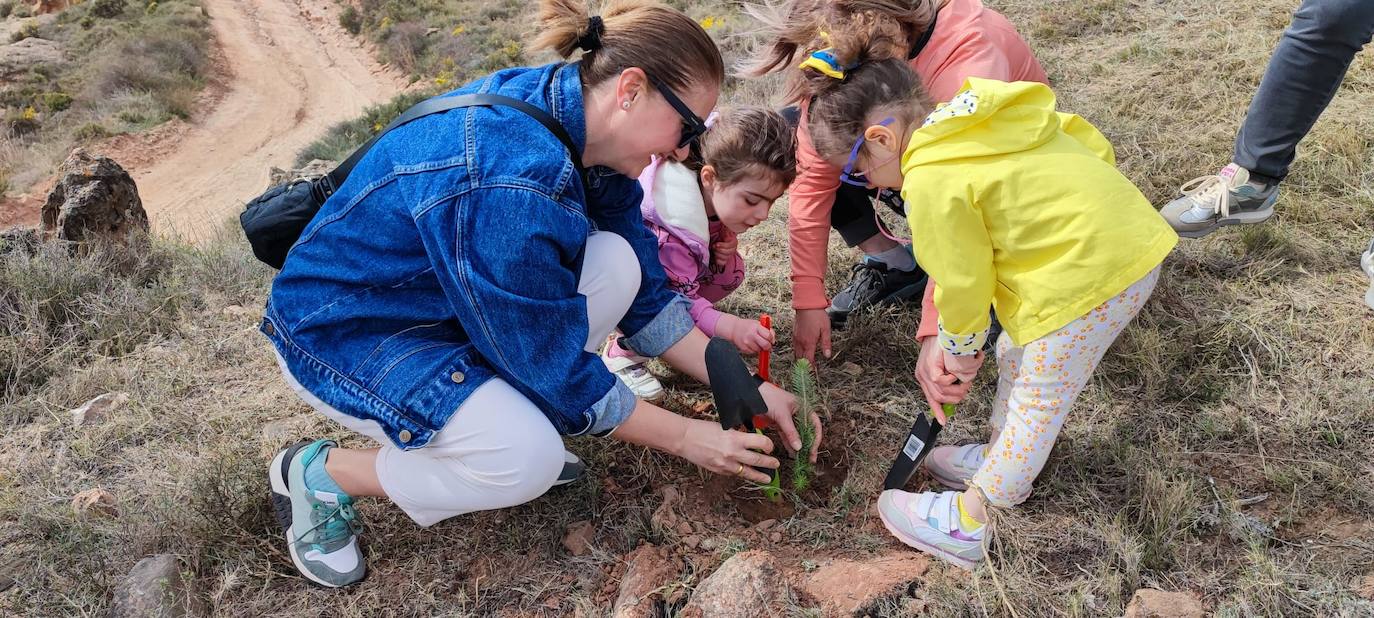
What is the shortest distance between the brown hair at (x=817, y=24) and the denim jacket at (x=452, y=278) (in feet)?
2.47

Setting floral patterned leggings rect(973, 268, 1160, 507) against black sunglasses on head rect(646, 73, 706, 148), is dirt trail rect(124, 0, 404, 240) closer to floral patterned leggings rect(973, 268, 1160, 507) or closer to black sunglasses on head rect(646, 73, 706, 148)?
black sunglasses on head rect(646, 73, 706, 148)

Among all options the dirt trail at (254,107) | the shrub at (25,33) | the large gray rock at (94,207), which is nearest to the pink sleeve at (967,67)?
the large gray rock at (94,207)

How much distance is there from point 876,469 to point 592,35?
1.31 meters

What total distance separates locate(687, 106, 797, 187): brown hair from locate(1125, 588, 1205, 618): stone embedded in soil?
4.70 feet

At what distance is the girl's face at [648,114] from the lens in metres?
1.69

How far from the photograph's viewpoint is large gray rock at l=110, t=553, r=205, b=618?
1.85 m

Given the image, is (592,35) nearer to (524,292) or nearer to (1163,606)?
(524,292)

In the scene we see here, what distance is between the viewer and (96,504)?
2.19 meters

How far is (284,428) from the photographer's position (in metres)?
2.53

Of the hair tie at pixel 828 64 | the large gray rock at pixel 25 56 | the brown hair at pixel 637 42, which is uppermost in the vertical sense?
the brown hair at pixel 637 42

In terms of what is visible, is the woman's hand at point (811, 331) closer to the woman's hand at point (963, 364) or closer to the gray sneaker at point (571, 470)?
the woman's hand at point (963, 364)

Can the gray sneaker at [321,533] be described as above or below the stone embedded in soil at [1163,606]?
below

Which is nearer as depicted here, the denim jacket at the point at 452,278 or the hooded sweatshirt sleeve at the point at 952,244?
the denim jacket at the point at 452,278

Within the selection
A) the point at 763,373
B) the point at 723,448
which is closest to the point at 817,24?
the point at 763,373
